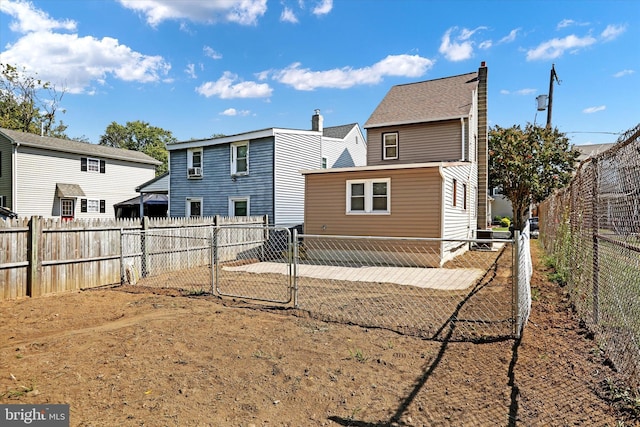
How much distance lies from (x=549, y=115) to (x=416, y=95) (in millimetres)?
11168

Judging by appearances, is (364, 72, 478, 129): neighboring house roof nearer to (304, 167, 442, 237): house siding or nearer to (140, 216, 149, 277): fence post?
(304, 167, 442, 237): house siding

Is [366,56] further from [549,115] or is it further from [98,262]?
[549,115]

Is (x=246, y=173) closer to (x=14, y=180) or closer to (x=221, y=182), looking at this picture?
(x=221, y=182)

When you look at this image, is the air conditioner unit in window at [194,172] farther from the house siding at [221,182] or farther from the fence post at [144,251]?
the fence post at [144,251]

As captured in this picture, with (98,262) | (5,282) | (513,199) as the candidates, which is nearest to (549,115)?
(513,199)

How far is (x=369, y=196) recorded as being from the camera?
12.4 m

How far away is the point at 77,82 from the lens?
1341 inches

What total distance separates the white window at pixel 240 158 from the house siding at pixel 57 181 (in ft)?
45.1

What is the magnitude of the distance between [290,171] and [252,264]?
5885mm

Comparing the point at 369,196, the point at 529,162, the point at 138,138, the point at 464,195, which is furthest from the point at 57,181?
the point at 138,138

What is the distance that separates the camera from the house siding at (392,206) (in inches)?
446

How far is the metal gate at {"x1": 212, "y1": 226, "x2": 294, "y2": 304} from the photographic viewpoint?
691 cm

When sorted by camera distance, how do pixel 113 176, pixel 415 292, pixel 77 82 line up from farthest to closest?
1. pixel 77 82
2. pixel 113 176
3. pixel 415 292

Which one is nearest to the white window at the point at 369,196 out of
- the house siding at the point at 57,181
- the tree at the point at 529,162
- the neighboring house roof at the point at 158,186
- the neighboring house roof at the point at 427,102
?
the neighboring house roof at the point at 427,102
